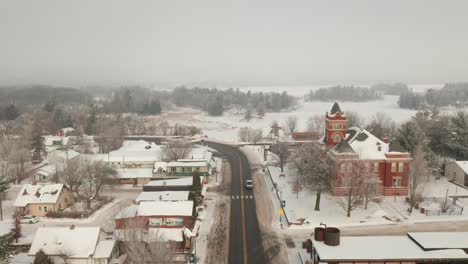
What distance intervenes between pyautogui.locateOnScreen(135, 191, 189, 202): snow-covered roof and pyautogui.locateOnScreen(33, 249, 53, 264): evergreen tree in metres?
14.8

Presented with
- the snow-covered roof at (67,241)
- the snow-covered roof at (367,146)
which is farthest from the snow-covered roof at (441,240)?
the snow-covered roof at (67,241)

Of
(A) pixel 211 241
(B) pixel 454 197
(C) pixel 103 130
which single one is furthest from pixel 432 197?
(C) pixel 103 130

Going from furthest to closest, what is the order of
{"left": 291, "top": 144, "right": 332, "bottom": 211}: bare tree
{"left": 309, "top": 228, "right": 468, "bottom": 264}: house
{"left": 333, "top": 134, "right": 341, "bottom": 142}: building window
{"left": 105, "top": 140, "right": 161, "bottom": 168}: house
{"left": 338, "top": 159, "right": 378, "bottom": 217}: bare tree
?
{"left": 105, "top": 140, "right": 161, "bottom": 168}: house < {"left": 333, "top": 134, "right": 341, "bottom": 142}: building window < {"left": 291, "top": 144, "right": 332, "bottom": 211}: bare tree < {"left": 338, "top": 159, "right": 378, "bottom": 217}: bare tree < {"left": 309, "top": 228, "right": 468, "bottom": 264}: house

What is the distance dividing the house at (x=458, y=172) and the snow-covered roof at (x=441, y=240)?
83.2 ft

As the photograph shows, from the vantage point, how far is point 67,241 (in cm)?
3631

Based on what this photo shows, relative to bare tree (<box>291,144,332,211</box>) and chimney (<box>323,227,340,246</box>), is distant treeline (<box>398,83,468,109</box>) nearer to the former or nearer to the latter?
bare tree (<box>291,144,332,211</box>)

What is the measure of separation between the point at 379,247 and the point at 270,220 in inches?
601

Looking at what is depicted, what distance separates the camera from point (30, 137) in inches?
3442

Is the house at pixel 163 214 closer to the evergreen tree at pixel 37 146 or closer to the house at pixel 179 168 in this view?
the house at pixel 179 168

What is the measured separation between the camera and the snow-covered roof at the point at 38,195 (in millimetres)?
50969

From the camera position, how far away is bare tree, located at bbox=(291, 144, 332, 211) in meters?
49.8

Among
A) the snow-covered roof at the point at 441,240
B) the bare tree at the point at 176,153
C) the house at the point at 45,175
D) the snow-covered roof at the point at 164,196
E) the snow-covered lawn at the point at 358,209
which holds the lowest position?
the snow-covered lawn at the point at 358,209

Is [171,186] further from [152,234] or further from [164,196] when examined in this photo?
[152,234]

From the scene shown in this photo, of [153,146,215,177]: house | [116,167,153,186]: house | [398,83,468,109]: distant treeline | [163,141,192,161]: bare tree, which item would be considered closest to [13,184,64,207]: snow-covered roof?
[116,167,153,186]: house
